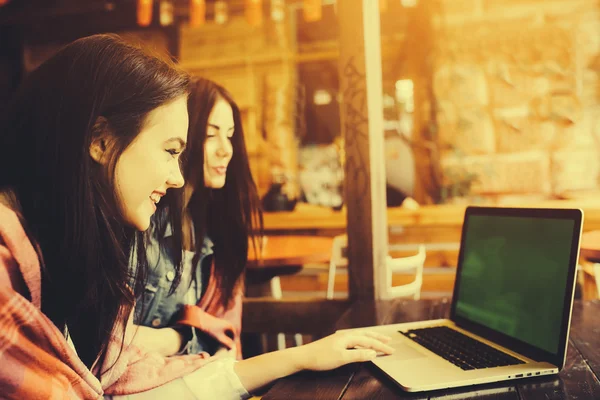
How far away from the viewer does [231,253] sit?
6.16 ft

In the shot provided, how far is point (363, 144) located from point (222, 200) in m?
0.53

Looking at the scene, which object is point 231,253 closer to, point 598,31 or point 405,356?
point 405,356

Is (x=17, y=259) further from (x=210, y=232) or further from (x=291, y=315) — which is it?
(x=291, y=315)

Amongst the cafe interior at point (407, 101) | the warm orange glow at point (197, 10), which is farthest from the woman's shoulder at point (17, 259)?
the warm orange glow at point (197, 10)

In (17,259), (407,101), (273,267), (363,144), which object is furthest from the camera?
(407,101)

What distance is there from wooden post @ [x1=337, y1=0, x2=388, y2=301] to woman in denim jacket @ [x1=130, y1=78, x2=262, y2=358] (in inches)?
14.1

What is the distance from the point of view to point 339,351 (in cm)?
109

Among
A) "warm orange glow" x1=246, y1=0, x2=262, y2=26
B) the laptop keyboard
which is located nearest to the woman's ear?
the laptop keyboard

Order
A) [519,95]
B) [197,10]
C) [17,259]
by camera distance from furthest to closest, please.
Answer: [519,95] < [197,10] < [17,259]

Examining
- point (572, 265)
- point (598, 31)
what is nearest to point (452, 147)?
point (598, 31)

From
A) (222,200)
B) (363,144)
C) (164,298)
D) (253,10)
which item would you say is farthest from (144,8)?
(164,298)

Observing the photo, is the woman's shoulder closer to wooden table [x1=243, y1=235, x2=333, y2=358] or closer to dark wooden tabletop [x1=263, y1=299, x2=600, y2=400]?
dark wooden tabletop [x1=263, y1=299, x2=600, y2=400]

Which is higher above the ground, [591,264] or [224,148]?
[224,148]

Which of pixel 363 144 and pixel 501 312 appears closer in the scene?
pixel 501 312
